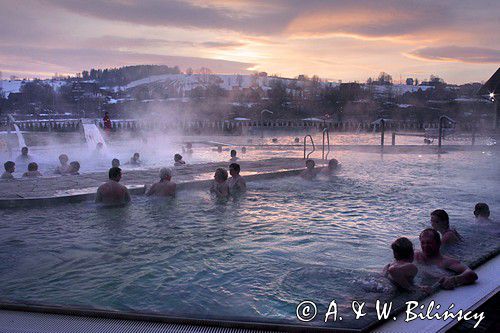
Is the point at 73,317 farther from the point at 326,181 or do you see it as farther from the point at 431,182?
the point at 431,182

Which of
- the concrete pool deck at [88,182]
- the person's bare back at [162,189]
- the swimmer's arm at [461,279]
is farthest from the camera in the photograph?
the person's bare back at [162,189]

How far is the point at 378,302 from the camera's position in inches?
132

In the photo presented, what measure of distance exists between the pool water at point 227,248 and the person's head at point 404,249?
0.97 ft

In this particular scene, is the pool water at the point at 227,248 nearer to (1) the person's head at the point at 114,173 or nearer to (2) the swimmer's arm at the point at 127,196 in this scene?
(2) the swimmer's arm at the point at 127,196

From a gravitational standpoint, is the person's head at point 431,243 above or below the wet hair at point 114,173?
below

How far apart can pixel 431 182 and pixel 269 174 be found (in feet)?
13.2

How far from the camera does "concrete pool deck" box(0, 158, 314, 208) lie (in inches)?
270

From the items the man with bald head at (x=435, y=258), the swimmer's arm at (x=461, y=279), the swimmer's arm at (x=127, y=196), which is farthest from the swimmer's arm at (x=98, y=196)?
the swimmer's arm at (x=461, y=279)

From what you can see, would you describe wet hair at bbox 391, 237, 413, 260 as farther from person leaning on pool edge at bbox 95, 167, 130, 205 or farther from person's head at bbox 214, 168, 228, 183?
person leaning on pool edge at bbox 95, 167, 130, 205

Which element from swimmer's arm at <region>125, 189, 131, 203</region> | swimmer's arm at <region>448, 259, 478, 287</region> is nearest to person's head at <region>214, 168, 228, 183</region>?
swimmer's arm at <region>125, 189, 131, 203</region>
